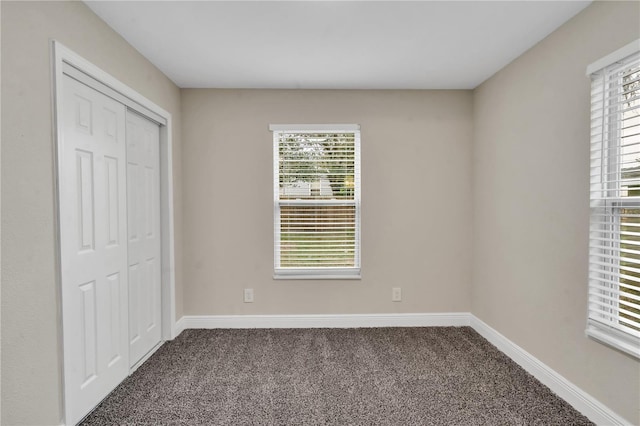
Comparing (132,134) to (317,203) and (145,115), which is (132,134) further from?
(317,203)

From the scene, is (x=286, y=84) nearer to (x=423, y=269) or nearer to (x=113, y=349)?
(x=423, y=269)

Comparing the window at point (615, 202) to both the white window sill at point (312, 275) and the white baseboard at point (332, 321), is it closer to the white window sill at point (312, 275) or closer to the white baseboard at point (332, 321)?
the white baseboard at point (332, 321)

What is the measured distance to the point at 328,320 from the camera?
138 inches

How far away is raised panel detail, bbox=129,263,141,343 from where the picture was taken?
258 cm

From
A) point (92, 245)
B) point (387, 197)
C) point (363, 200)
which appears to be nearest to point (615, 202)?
point (387, 197)

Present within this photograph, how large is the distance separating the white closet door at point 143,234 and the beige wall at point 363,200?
44 centimetres

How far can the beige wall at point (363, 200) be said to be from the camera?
3.43 m

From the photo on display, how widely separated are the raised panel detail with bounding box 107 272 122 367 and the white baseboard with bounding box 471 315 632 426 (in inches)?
121

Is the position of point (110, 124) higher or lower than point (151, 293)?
higher

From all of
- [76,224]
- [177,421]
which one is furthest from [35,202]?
[177,421]

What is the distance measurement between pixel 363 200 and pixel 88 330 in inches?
99.5

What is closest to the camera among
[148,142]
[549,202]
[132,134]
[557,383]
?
[557,383]

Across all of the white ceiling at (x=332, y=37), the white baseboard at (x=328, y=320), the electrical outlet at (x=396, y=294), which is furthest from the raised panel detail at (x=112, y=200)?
the electrical outlet at (x=396, y=294)

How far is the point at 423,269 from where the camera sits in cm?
352
